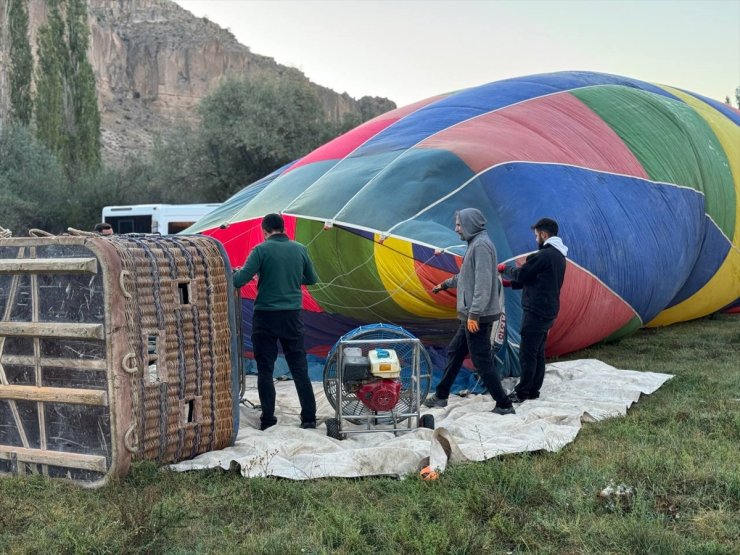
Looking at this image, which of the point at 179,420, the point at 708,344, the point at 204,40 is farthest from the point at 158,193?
the point at 204,40

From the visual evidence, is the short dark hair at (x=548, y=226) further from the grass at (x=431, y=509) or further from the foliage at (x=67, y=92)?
the foliage at (x=67, y=92)

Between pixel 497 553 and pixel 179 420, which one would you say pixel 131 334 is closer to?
pixel 179 420

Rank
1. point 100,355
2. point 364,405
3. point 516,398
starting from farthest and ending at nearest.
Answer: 1. point 516,398
2. point 364,405
3. point 100,355

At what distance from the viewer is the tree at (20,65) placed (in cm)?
3006

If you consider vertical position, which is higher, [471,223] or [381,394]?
[471,223]

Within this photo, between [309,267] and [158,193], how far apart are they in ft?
72.3

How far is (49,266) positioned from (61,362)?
1.60ft

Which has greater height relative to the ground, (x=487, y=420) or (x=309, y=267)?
(x=309, y=267)

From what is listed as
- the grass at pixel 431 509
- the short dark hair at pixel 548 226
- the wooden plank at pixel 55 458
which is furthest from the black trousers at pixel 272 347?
the short dark hair at pixel 548 226

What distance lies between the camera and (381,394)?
5.00 m

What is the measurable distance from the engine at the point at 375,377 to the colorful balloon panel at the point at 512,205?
1.40 m

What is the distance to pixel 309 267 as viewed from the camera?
5.45 m

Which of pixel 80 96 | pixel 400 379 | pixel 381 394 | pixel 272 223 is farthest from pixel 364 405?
pixel 80 96

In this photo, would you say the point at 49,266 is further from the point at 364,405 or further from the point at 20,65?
the point at 20,65
